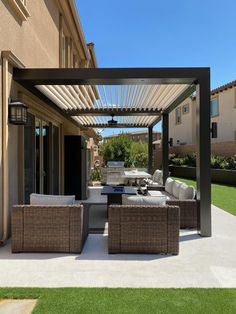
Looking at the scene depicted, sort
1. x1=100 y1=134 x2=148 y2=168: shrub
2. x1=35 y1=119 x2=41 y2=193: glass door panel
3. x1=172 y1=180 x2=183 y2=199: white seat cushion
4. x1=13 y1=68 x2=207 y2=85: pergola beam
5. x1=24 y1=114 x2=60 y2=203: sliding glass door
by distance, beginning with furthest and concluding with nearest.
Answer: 1. x1=100 y1=134 x2=148 y2=168: shrub
2. x1=35 y1=119 x2=41 y2=193: glass door panel
3. x1=172 y1=180 x2=183 y2=199: white seat cushion
4. x1=24 y1=114 x2=60 y2=203: sliding glass door
5. x1=13 y1=68 x2=207 y2=85: pergola beam

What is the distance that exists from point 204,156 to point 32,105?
15.8 ft

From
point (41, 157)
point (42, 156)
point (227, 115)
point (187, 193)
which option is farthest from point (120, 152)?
point (187, 193)

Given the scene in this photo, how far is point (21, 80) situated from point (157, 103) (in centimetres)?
570

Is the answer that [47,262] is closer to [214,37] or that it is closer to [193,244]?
[193,244]

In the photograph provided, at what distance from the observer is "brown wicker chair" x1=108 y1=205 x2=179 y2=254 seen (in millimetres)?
6195

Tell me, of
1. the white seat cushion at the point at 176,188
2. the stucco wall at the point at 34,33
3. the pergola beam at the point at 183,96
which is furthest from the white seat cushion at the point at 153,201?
the stucco wall at the point at 34,33

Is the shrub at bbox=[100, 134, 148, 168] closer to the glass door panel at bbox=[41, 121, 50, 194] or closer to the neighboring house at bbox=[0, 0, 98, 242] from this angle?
the neighboring house at bbox=[0, 0, 98, 242]

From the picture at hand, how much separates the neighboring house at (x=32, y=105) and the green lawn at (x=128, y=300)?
115 inches

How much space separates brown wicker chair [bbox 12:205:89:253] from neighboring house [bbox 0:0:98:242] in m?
0.86

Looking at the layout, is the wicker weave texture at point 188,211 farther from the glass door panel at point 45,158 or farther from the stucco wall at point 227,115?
the stucco wall at point 227,115

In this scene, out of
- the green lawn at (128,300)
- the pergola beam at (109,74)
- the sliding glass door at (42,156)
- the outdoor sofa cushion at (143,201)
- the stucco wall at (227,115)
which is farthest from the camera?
the stucco wall at (227,115)

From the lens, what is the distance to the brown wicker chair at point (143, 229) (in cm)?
620

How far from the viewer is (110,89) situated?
383 inches

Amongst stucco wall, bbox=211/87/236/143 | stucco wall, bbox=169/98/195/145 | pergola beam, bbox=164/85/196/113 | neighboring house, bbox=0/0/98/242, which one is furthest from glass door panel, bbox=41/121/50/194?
stucco wall, bbox=169/98/195/145
